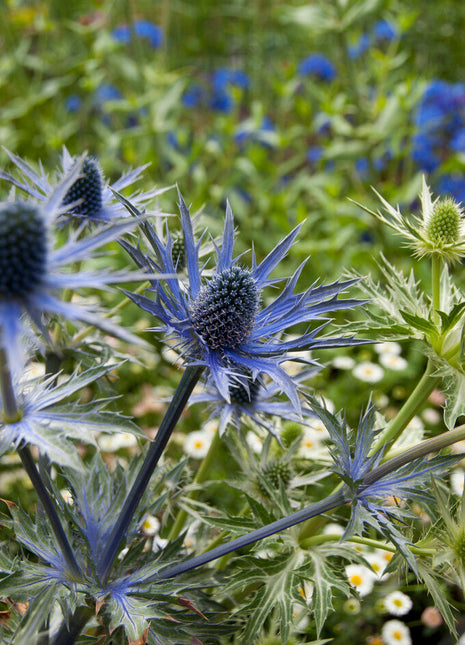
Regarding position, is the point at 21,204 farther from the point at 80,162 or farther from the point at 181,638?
the point at 181,638

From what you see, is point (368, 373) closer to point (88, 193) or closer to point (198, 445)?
point (198, 445)

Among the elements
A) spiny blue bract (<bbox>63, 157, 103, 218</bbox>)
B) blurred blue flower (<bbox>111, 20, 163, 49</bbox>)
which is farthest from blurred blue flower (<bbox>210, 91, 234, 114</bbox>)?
spiny blue bract (<bbox>63, 157, 103, 218</bbox>)

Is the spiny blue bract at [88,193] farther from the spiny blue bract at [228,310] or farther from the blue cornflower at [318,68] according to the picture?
the blue cornflower at [318,68]

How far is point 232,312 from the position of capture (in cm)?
82

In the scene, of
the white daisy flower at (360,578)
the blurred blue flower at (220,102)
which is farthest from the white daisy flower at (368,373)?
the blurred blue flower at (220,102)

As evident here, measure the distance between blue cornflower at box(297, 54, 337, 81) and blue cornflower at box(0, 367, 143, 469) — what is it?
293 centimetres

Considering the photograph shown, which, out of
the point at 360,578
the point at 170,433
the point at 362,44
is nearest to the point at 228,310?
the point at 170,433

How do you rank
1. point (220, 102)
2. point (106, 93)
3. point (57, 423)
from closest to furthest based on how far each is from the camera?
1. point (57, 423)
2. point (106, 93)
3. point (220, 102)

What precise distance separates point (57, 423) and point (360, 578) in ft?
2.89

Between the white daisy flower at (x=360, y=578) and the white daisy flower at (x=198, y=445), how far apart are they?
480mm

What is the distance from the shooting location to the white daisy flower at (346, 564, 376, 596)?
1.28 metres

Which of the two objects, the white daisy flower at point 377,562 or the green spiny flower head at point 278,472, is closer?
the green spiny flower head at point 278,472

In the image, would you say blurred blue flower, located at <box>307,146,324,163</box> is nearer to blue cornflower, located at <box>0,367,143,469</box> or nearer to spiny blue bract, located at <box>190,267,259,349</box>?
spiny blue bract, located at <box>190,267,259,349</box>

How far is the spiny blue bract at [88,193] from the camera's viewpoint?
1085 millimetres
